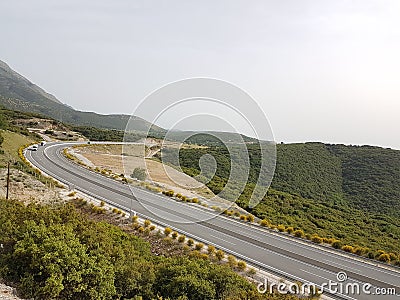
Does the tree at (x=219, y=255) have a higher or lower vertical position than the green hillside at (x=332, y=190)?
lower

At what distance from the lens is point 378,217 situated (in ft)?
142

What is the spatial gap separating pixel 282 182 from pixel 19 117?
70.5 meters

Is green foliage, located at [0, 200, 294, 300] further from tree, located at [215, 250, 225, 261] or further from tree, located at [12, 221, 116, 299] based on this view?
tree, located at [215, 250, 225, 261]

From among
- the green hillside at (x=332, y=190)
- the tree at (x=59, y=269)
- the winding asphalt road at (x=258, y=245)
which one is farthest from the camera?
the green hillside at (x=332, y=190)

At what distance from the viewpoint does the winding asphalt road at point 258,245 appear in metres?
15.9

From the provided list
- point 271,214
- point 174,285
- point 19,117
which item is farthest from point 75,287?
point 19,117

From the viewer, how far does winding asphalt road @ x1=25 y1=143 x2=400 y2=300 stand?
15856mm

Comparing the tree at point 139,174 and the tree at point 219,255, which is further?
the tree at point 139,174

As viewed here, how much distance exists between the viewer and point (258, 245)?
20484mm

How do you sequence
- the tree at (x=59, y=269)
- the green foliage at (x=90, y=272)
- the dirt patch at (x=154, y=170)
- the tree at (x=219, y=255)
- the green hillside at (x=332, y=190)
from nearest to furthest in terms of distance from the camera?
the tree at (x=59, y=269)
the green foliage at (x=90, y=272)
the tree at (x=219, y=255)
the dirt patch at (x=154, y=170)
the green hillside at (x=332, y=190)

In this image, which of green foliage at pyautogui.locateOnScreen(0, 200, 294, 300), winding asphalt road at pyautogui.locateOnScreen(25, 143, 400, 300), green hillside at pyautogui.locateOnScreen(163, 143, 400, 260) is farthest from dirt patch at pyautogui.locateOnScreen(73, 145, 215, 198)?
green foliage at pyautogui.locateOnScreen(0, 200, 294, 300)

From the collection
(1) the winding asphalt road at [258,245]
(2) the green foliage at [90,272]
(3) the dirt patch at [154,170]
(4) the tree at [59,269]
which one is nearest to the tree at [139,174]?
(3) the dirt patch at [154,170]

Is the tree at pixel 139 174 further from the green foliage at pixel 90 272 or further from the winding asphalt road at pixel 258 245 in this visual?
the green foliage at pixel 90 272

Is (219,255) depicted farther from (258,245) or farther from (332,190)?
(332,190)
